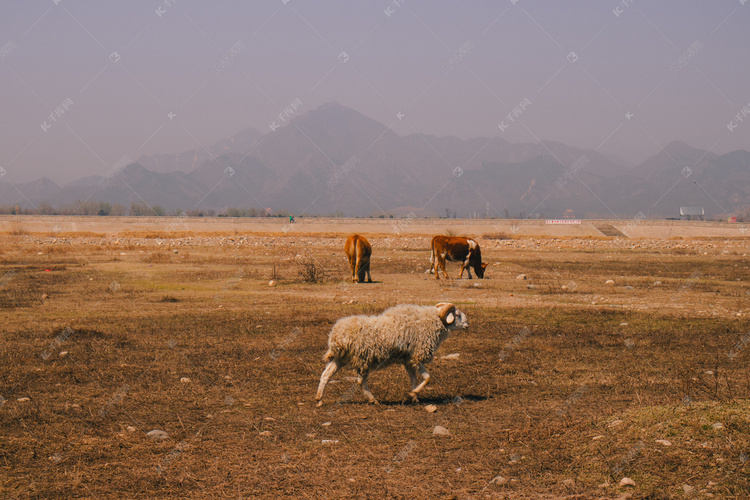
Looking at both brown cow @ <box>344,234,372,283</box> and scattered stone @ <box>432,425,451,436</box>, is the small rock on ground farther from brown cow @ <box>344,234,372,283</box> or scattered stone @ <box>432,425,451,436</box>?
brown cow @ <box>344,234,372,283</box>

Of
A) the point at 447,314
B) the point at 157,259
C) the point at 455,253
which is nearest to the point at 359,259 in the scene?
the point at 455,253

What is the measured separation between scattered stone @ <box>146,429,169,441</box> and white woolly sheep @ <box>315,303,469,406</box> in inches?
91.6

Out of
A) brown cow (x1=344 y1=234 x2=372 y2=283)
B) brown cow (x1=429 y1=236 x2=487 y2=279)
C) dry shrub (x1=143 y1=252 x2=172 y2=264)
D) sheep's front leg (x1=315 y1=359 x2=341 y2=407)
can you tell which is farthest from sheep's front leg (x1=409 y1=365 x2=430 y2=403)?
dry shrub (x1=143 y1=252 x2=172 y2=264)

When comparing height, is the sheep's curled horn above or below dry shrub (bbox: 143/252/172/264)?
above

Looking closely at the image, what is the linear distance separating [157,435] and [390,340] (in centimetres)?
359

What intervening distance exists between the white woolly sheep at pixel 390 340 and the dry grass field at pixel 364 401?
54cm

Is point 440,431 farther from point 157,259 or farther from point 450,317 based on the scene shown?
point 157,259

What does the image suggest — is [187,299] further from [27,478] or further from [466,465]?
[466,465]

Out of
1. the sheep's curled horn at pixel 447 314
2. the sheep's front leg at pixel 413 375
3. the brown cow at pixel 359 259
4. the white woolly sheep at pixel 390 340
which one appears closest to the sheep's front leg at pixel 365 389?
the white woolly sheep at pixel 390 340

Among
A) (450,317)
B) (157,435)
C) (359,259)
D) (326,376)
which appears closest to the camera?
(157,435)

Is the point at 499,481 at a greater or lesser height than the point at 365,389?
lesser

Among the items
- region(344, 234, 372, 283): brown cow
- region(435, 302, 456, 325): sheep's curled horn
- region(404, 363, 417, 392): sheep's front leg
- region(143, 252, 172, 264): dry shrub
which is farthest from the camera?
region(143, 252, 172, 264): dry shrub

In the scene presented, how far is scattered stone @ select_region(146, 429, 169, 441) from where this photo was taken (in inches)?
317

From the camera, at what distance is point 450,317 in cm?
1033
